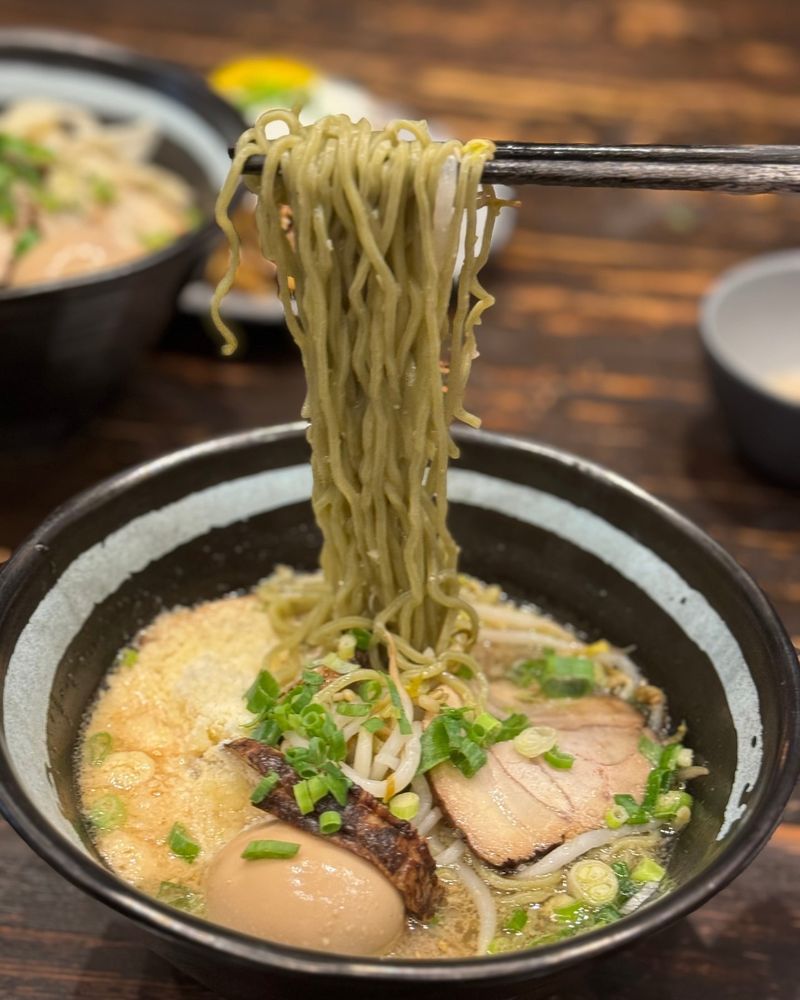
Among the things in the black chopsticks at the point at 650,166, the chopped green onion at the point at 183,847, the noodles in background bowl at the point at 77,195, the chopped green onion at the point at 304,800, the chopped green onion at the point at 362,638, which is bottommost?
the chopped green onion at the point at 183,847

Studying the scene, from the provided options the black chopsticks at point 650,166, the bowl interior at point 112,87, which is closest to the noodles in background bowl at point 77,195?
the bowl interior at point 112,87

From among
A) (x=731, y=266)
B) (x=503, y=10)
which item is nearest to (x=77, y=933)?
(x=731, y=266)

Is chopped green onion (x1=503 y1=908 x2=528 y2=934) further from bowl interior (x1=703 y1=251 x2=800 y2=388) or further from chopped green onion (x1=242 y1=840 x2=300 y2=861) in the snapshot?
bowl interior (x1=703 y1=251 x2=800 y2=388)

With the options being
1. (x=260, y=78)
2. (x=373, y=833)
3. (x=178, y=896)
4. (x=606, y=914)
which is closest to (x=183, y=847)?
(x=178, y=896)

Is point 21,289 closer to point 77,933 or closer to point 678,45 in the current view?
point 77,933

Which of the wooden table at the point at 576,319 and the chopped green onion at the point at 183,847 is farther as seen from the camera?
the wooden table at the point at 576,319

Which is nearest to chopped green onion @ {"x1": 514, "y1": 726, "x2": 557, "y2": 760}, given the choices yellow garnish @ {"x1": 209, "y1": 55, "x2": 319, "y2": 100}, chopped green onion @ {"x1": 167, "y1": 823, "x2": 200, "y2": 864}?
chopped green onion @ {"x1": 167, "y1": 823, "x2": 200, "y2": 864}

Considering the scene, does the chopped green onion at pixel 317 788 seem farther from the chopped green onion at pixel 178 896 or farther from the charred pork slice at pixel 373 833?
the chopped green onion at pixel 178 896

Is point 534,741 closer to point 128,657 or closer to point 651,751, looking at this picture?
point 651,751
